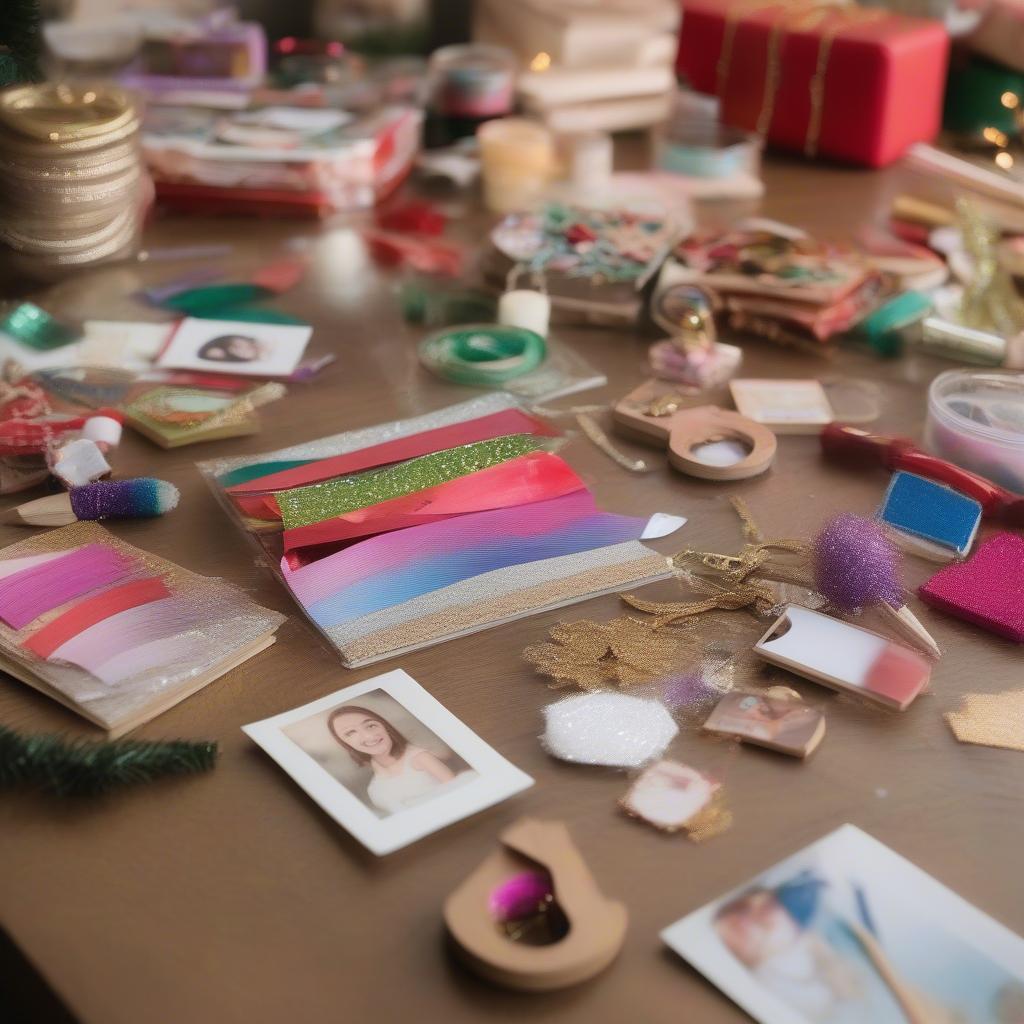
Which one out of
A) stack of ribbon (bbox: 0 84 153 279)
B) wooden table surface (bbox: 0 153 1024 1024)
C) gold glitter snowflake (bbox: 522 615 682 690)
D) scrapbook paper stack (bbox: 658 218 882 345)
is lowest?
wooden table surface (bbox: 0 153 1024 1024)

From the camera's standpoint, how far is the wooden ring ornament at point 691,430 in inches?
41.4

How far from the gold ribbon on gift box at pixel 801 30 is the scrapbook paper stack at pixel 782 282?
1.54 ft

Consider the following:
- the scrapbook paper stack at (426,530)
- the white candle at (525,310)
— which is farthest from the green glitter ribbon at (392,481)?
the white candle at (525,310)

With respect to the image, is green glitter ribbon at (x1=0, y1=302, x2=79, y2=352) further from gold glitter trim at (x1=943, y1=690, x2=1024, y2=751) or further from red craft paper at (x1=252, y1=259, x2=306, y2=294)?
gold glitter trim at (x1=943, y1=690, x2=1024, y2=751)

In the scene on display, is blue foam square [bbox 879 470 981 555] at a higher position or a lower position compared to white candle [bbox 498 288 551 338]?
lower

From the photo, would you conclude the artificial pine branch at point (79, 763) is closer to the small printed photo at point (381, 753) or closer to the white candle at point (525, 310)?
the small printed photo at point (381, 753)

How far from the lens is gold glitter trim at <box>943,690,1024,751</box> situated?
790 millimetres

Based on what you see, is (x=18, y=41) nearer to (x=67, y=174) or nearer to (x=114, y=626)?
(x=67, y=174)

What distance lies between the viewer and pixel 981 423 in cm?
107

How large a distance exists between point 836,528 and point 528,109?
1.08 metres

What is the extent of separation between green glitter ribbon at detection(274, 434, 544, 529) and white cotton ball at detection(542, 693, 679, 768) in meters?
0.25

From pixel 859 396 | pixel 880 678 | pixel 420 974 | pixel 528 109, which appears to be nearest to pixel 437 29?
pixel 528 109

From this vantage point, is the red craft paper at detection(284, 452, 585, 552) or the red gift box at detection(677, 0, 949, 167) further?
the red gift box at detection(677, 0, 949, 167)

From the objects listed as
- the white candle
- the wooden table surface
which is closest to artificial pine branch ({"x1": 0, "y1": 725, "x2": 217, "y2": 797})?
the wooden table surface
